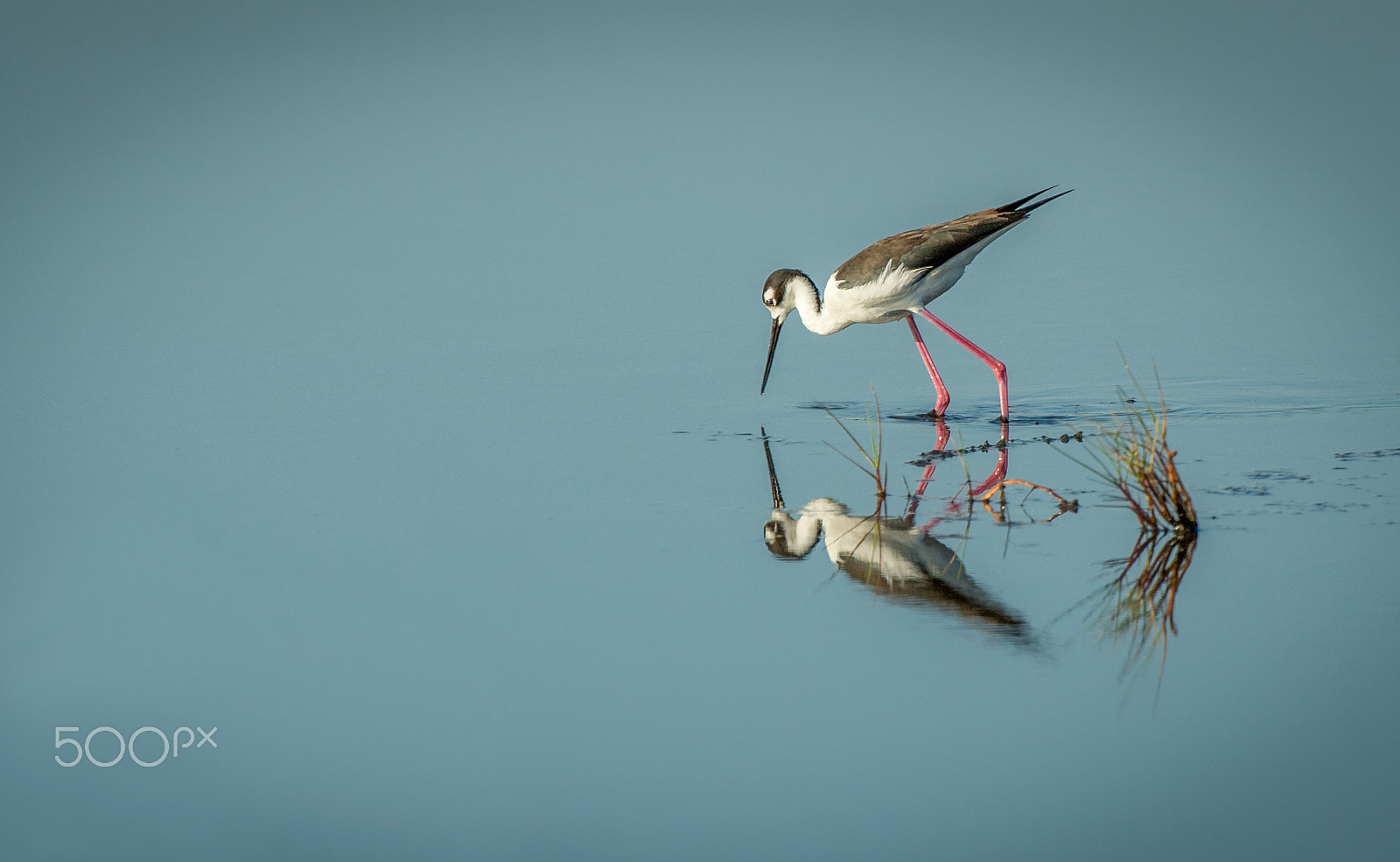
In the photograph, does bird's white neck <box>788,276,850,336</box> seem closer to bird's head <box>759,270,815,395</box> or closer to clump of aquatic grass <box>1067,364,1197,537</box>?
bird's head <box>759,270,815,395</box>

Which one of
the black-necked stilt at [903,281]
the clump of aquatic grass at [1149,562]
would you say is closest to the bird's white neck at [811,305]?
the black-necked stilt at [903,281]

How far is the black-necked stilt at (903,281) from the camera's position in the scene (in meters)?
7.28

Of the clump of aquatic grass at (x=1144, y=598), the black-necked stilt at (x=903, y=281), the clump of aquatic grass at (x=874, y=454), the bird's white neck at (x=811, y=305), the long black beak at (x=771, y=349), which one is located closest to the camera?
the clump of aquatic grass at (x=1144, y=598)

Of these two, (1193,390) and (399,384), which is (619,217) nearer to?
(399,384)

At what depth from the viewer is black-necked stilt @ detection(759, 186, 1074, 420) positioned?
23.9ft

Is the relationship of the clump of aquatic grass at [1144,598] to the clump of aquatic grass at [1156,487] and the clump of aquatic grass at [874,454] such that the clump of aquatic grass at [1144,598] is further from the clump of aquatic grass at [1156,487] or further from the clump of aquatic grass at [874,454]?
the clump of aquatic grass at [874,454]

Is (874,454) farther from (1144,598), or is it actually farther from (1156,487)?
(1144,598)

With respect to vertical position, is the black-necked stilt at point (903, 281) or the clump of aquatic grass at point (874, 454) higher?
the black-necked stilt at point (903, 281)

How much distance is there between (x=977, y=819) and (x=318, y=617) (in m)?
2.20

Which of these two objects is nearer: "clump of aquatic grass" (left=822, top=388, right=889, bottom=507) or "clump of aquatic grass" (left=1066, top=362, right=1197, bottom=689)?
"clump of aquatic grass" (left=1066, top=362, right=1197, bottom=689)

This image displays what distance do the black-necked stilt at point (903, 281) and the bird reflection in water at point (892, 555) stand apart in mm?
1768

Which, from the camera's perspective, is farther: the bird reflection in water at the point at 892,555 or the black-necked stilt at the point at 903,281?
the black-necked stilt at the point at 903,281

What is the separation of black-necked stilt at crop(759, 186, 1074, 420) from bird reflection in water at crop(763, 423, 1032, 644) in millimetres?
1768

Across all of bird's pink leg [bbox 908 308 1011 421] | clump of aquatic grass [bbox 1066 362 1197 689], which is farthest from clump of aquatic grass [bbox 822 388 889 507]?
clump of aquatic grass [bbox 1066 362 1197 689]
